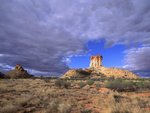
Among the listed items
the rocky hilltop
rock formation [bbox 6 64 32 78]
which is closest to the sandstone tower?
the rocky hilltop

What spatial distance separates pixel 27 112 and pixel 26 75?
261ft

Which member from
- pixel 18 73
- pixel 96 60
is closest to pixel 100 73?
pixel 96 60

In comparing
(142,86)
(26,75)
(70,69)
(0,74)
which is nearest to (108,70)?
(70,69)

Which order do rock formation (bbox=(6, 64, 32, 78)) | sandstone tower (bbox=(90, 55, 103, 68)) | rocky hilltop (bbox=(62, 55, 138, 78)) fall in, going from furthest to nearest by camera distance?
sandstone tower (bbox=(90, 55, 103, 68)) < rocky hilltop (bbox=(62, 55, 138, 78)) < rock formation (bbox=(6, 64, 32, 78))

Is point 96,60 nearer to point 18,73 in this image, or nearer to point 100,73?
point 100,73

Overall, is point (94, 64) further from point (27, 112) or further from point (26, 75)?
point (27, 112)

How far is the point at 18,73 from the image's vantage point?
89.0 metres

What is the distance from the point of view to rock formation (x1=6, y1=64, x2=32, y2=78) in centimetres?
8621

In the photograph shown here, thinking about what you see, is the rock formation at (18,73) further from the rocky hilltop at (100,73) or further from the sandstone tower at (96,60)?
the sandstone tower at (96,60)

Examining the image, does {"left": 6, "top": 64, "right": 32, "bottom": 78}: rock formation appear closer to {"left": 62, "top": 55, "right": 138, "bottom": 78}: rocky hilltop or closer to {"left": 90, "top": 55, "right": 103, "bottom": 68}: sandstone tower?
{"left": 62, "top": 55, "right": 138, "bottom": 78}: rocky hilltop

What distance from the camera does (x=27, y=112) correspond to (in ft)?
50.9

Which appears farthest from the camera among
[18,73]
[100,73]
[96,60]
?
[96,60]

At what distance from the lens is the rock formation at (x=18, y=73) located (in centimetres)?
8621

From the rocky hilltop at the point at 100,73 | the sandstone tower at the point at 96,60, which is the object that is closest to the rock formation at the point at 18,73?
the rocky hilltop at the point at 100,73
